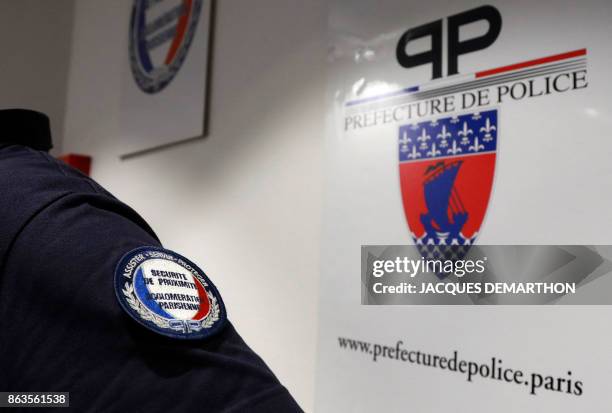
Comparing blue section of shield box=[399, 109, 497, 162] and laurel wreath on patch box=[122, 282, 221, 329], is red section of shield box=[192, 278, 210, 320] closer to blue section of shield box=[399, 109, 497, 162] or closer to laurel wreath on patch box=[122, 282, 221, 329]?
laurel wreath on patch box=[122, 282, 221, 329]

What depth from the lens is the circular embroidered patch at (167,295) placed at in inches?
11.8

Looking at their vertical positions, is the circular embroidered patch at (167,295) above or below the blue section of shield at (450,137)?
below

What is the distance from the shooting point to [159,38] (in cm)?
218

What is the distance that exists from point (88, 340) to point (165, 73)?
1.96m

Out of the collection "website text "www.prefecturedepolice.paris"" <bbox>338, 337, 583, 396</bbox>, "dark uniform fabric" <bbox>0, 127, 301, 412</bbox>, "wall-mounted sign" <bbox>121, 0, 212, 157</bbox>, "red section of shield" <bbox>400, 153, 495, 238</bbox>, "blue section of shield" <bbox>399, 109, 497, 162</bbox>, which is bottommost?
"website text "www.prefecturedepolice.paris"" <bbox>338, 337, 583, 396</bbox>

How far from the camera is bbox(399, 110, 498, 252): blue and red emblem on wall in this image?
3.53 feet

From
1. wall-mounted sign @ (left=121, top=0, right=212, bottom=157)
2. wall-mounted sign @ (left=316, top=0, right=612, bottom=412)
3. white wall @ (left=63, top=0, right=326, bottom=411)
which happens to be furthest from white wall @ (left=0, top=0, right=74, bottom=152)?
wall-mounted sign @ (left=316, top=0, right=612, bottom=412)

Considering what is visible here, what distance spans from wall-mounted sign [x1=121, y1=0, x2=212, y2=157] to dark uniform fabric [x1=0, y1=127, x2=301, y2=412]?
62.5 inches

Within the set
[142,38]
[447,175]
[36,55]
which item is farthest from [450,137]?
[36,55]

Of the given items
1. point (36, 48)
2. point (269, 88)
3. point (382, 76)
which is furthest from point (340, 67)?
point (36, 48)

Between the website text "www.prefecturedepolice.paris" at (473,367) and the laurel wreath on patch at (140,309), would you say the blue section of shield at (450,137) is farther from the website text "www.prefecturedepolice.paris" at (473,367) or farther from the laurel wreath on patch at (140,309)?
the laurel wreath on patch at (140,309)

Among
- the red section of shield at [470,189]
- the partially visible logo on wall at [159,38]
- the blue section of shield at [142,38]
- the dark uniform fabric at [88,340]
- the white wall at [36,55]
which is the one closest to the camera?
the dark uniform fabric at [88,340]

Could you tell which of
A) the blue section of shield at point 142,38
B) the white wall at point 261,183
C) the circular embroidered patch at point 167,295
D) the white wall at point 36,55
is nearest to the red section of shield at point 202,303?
the circular embroidered patch at point 167,295

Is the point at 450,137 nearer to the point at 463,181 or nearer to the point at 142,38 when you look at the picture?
the point at 463,181
